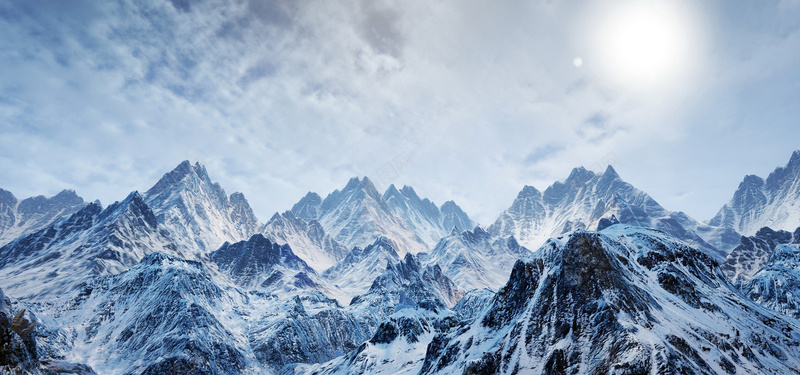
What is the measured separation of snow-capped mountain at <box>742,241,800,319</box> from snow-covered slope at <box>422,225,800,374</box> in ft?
307

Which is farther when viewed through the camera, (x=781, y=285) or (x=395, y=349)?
(x=781, y=285)

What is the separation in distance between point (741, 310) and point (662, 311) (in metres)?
21.3

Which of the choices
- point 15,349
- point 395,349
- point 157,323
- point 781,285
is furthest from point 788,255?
point 157,323

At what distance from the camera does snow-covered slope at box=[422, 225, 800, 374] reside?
57.0 metres

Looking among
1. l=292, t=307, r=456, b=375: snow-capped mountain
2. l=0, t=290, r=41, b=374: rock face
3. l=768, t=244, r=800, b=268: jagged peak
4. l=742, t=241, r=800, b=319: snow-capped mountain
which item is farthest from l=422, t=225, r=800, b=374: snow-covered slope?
l=768, t=244, r=800, b=268: jagged peak

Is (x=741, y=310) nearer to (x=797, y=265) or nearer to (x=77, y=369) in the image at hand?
(x=77, y=369)

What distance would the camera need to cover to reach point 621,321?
195 ft

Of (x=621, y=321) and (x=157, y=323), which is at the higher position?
(x=157, y=323)

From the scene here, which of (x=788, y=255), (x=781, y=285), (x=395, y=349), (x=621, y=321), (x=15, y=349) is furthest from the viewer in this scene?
(x=788, y=255)

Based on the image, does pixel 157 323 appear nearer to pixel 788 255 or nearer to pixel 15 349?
pixel 15 349

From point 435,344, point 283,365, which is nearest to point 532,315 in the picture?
point 435,344

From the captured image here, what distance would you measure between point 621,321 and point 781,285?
151 m

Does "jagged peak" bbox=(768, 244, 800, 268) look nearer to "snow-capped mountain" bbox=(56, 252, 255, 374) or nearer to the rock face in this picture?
"snow-capped mountain" bbox=(56, 252, 255, 374)

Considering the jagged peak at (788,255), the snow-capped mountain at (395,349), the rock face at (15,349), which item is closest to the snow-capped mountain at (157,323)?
the snow-capped mountain at (395,349)
